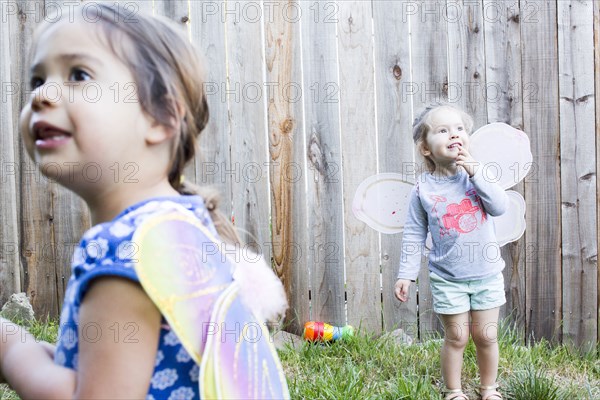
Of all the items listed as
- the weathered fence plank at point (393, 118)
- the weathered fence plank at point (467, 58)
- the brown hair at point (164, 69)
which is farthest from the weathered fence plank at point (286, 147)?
the brown hair at point (164, 69)

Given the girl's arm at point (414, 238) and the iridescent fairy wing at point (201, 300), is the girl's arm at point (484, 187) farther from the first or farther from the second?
the iridescent fairy wing at point (201, 300)

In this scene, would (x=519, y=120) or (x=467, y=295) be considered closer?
(x=467, y=295)

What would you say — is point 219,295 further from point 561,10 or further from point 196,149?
point 561,10

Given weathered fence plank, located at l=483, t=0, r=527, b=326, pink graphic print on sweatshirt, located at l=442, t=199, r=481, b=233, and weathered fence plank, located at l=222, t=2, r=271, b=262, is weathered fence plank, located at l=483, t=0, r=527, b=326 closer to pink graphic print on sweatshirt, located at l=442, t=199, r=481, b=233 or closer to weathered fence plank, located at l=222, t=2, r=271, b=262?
pink graphic print on sweatshirt, located at l=442, t=199, r=481, b=233

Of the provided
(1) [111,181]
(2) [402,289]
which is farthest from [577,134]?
(1) [111,181]

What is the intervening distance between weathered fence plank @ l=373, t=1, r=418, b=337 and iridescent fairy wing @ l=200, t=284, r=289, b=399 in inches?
104

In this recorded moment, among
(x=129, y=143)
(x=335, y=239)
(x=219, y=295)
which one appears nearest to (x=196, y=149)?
(x=129, y=143)

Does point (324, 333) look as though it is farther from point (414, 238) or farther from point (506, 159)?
point (506, 159)

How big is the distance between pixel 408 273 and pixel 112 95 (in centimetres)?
235

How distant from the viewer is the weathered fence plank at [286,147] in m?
3.78

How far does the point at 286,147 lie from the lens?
3797 mm

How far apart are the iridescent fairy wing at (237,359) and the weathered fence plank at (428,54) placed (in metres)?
2.71

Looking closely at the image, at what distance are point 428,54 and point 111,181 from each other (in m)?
2.97

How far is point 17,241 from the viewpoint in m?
3.72
